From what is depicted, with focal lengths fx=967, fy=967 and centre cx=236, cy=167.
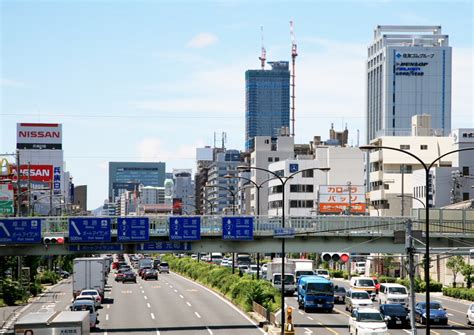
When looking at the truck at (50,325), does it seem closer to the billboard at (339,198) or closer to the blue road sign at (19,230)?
the blue road sign at (19,230)

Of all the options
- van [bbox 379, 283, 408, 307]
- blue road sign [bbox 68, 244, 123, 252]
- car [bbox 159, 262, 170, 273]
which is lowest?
car [bbox 159, 262, 170, 273]

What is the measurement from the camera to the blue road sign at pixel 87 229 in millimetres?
65062

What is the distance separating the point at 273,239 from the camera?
66.2m

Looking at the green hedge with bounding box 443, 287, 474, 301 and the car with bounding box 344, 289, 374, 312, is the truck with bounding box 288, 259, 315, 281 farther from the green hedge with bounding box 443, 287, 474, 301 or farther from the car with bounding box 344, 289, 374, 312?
the car with bounding box 344, 289, 374, 312

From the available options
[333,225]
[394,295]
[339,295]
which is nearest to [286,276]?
[339,295]

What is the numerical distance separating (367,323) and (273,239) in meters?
14.7

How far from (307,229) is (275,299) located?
29.1 ft

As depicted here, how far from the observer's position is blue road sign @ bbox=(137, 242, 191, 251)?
218 ft

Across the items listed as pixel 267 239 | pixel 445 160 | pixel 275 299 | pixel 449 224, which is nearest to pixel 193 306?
pixel 275 299

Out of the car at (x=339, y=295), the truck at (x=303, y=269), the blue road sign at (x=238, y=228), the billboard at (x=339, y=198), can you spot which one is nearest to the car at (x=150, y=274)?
the truck at (x=303, y=269)

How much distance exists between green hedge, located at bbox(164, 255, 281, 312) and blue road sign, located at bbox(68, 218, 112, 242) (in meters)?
12.5

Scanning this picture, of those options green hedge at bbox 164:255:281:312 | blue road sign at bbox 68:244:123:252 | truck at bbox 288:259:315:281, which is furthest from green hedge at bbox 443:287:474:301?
blue road sign at bbox 68:244:123:252

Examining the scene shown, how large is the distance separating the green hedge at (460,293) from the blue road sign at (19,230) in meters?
43.2

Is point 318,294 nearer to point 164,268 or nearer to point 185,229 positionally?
point 185,229
